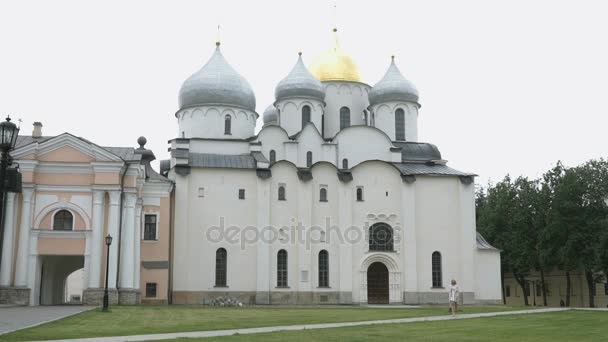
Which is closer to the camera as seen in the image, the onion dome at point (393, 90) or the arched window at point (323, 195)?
the arched window at point (323, 195)

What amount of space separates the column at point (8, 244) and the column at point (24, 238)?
35 centimetres

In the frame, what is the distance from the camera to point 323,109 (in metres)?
50.0

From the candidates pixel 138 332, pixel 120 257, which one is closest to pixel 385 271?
pixel 120 257

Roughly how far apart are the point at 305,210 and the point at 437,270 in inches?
356

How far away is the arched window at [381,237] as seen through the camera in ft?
146

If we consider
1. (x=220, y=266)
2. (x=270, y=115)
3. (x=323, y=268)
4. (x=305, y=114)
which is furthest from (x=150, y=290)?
(x=270, y=115)

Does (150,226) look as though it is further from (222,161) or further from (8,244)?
(8,244)

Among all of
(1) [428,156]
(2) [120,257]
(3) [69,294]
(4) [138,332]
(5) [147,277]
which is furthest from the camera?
(3) [69,294]

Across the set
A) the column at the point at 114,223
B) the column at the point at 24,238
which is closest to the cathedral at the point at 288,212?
the column at the point at 114,223

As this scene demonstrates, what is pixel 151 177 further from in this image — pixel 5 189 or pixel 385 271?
pixel 5 189

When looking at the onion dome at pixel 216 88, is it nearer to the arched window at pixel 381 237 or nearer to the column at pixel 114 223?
the arched window at pixel 381 237

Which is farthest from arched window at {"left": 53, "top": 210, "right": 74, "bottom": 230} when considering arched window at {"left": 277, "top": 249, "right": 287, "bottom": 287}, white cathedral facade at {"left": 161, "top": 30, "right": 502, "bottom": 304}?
arched window at {"left": 277, "top": 249, "right": 287, "bottom": 287}

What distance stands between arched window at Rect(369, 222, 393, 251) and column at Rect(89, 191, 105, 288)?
16.6m

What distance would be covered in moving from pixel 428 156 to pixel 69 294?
42858mm
